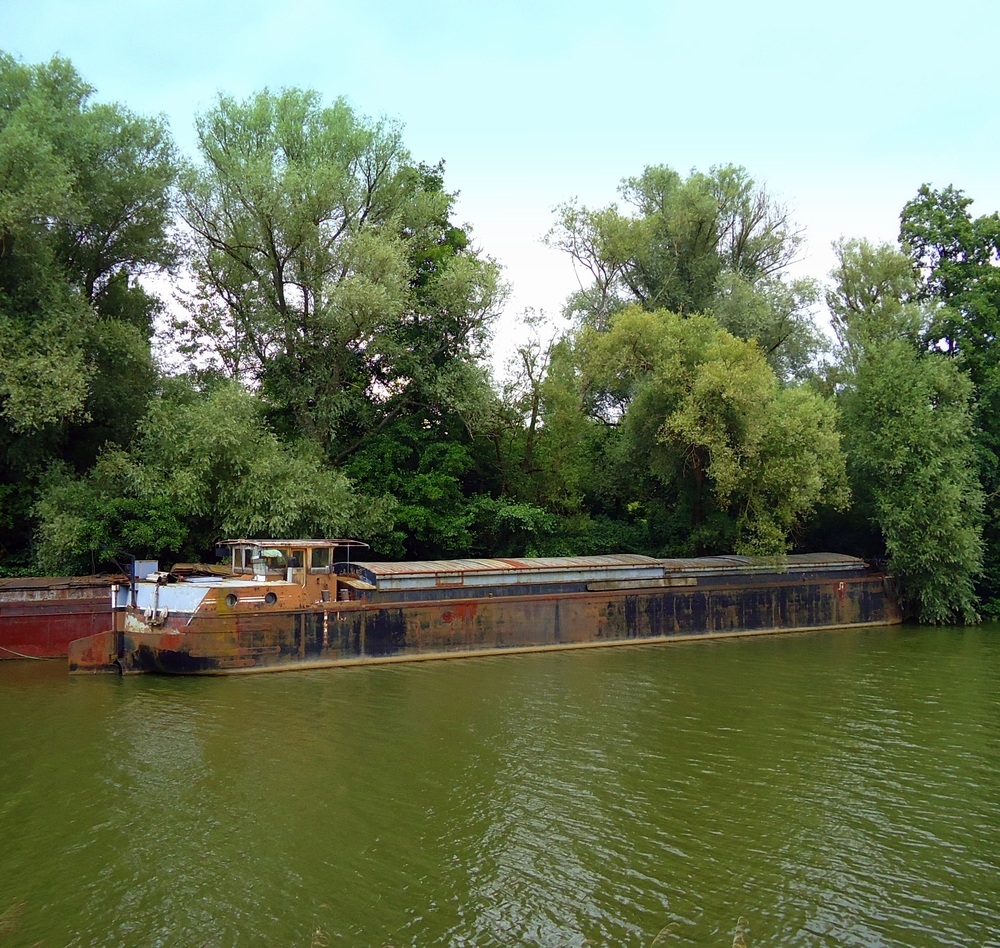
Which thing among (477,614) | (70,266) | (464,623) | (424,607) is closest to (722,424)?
(477,614)

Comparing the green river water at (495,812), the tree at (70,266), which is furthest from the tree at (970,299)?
the tree at (70,266)

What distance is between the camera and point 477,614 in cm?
2516

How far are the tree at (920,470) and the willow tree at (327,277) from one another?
637 inches

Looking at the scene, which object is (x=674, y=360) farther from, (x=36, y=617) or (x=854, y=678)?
(x=36, y=617)

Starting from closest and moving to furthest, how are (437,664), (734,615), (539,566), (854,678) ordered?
(854,678)
(437,664)
(539,566)
(734,615)

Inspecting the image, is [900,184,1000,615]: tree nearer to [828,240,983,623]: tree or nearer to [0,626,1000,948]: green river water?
[828,240,983,623]: tree

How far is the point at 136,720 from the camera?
55.9 feet

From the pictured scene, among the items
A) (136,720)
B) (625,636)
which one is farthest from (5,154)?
(625,636)

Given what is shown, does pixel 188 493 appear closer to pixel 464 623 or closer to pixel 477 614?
pixel 464 623

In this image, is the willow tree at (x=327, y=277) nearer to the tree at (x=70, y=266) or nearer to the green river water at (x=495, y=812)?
the tree at (x=70, y=266)

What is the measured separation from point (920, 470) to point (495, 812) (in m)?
26.0

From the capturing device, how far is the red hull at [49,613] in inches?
914

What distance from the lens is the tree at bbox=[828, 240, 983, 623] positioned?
31781mm

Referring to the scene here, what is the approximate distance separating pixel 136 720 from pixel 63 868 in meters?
6.97
